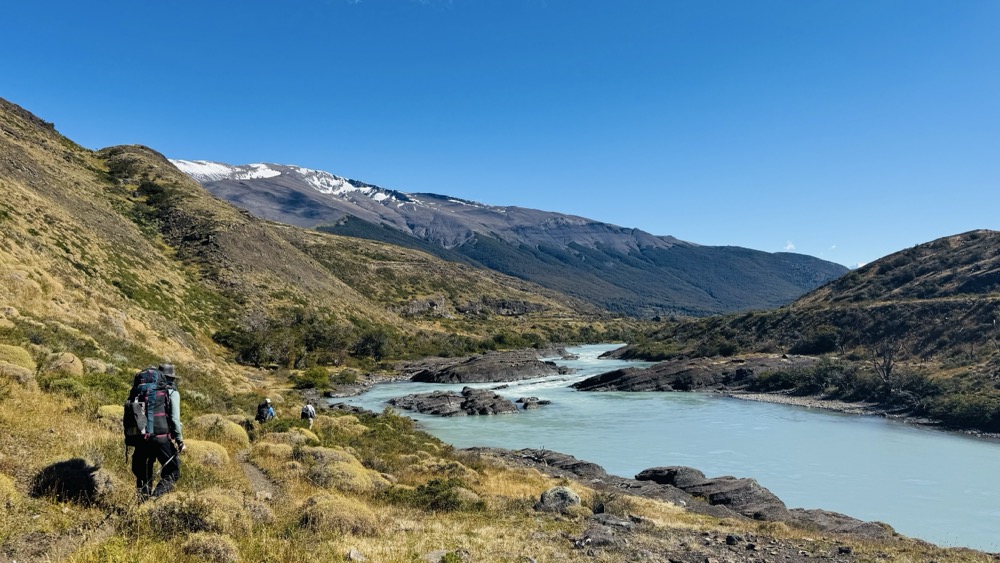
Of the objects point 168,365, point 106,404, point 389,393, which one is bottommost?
point 389,393

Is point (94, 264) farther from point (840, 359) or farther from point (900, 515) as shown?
point (840, 359)

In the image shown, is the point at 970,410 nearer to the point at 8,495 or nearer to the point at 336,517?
the point at 336,517

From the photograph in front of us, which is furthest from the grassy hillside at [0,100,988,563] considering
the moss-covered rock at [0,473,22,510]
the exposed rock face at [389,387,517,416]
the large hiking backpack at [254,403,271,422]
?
the exposed rock face at [389,387,517,416]

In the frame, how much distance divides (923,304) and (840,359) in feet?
Result: 51.6

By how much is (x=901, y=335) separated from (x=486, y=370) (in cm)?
5571

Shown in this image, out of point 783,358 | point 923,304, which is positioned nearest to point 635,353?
point 783,358

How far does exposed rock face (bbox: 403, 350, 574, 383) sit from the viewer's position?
7431cm

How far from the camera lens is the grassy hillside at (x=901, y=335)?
5216cm

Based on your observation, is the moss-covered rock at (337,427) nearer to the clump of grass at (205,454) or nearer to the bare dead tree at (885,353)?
the clump of grass at (205,454)

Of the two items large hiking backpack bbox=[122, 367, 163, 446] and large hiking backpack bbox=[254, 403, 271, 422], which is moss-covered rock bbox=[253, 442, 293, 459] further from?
large hiking backpack bbox=[122, 367, 163, 446]

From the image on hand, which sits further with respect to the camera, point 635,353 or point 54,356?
point 635,353

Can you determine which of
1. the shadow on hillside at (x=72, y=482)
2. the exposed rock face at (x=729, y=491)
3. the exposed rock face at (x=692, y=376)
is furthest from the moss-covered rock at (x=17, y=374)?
the exposed rock face at (x=692, y=376)

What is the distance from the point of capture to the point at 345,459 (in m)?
17.8

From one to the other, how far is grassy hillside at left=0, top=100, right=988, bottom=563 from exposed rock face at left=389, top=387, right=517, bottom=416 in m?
11.9
